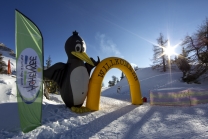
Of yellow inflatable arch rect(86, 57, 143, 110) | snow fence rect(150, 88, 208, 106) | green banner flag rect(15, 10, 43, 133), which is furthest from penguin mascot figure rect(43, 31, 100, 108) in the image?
snow fence rect(150, 88, 208, 106)

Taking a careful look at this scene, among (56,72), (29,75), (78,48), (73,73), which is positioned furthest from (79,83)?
(29,75)

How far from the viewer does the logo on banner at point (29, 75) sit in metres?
3.77

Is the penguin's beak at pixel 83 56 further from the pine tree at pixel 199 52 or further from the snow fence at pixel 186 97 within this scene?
the pine tree at pixel 199 52

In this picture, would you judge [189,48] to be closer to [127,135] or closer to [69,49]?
[69,49]

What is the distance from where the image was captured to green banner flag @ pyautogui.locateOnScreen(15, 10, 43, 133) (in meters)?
3.74

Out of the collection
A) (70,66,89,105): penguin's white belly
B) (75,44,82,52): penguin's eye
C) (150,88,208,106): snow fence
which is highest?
(75,44,82,52): penguin's eye

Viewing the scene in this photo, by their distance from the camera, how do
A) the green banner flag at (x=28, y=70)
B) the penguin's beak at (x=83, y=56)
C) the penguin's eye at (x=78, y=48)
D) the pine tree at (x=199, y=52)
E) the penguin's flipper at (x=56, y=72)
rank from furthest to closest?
the pine tree at (x=199, y=52) < the penguin's eye at (x=78, y=48) < the penguin's beak at (x=83, y=56) < the penguin's flipper at (x=56, y=72) < the green banner flag at (x=28, y=70)

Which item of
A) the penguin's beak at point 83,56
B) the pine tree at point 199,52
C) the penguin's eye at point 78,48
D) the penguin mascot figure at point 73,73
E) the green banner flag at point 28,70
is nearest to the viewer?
the green banner flag at point 28,70

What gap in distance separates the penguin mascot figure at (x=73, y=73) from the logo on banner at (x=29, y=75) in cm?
248

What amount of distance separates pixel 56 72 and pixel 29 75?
9.24ft

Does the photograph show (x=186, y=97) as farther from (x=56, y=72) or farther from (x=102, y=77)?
(x=56, y=72)

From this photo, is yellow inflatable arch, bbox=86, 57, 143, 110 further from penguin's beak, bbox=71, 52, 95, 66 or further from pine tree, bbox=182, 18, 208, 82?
pine tree, bbox=182, 18, 208, 82

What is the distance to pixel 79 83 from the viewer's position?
21.6 feet

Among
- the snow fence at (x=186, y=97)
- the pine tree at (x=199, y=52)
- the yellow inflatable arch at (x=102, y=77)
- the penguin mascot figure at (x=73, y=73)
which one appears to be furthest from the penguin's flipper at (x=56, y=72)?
the pine tree at (x=199, y=52)
